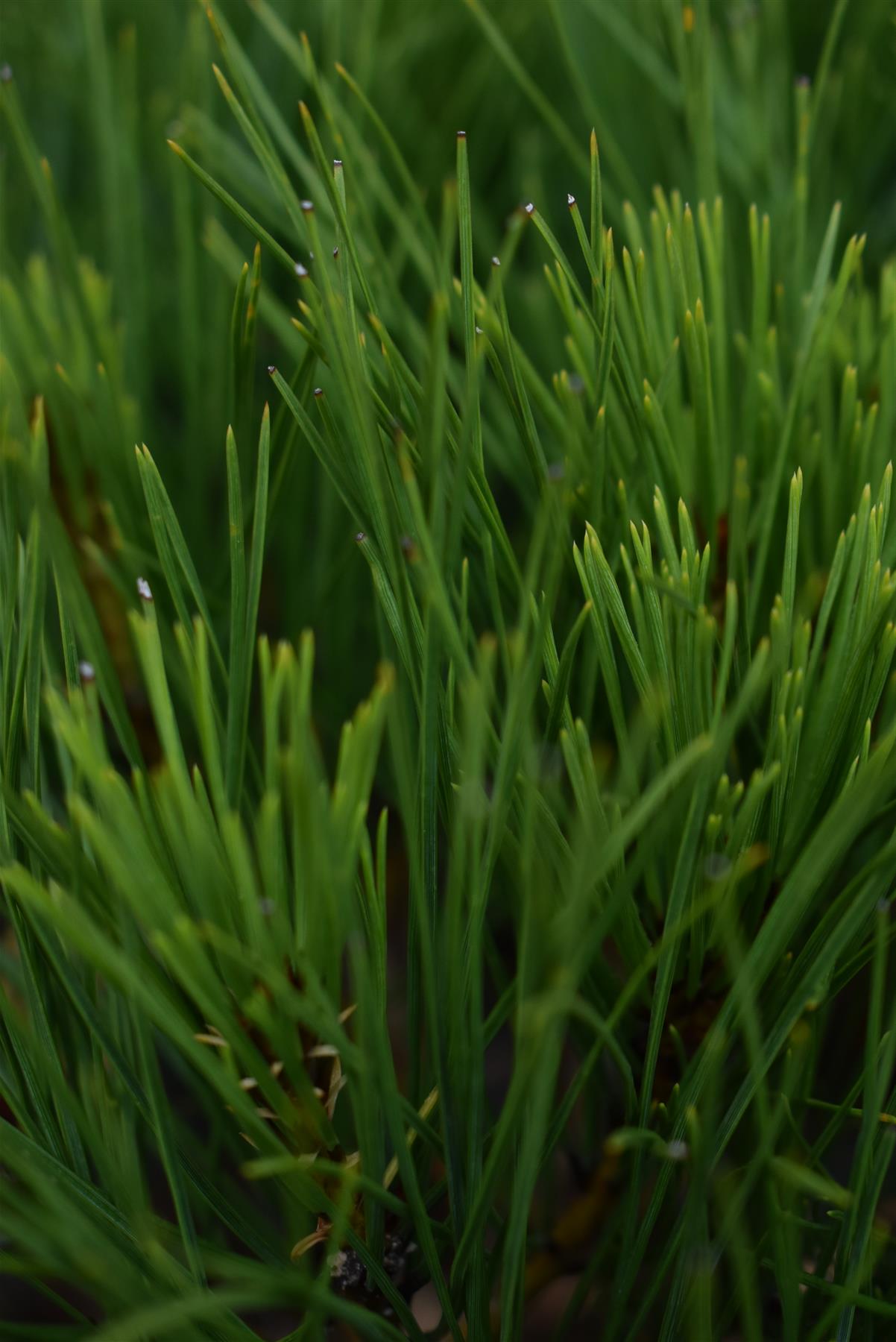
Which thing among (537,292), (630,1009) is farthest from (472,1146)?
(537,292)

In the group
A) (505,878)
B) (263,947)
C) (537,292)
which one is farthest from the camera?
(537,292)

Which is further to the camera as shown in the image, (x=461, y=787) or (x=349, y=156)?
(x=349, y=156)

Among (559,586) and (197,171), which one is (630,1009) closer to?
(559,586)

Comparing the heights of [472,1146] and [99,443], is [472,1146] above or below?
below

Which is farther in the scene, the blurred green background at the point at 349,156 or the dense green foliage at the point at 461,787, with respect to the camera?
the blurred green background at the point at 349,156

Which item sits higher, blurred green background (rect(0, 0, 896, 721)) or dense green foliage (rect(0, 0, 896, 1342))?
blurred green background (rect(0, 0, 896, 721))

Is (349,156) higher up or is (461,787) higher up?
(349,156)

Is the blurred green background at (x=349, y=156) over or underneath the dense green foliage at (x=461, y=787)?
over

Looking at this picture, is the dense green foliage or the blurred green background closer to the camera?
the dense green foliage
